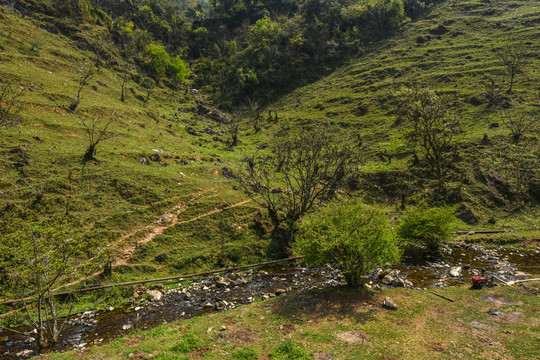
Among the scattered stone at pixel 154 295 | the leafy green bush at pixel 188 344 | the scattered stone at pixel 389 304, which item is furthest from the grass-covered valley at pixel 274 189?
the scattered stone at pixel 389 304

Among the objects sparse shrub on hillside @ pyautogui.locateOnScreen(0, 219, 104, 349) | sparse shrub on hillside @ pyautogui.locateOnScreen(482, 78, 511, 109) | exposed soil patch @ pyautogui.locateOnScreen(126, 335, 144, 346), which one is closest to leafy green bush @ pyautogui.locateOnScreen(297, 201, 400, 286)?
exposed soil patch @ pyautogui.locateOnScreen(126, 335, 144, 346)

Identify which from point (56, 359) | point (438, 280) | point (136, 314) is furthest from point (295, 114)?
point (56, 359)

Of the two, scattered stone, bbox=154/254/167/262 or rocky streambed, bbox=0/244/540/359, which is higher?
scattered stone, bbox=154/254/167/262

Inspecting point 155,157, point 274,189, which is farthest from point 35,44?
point 274,189

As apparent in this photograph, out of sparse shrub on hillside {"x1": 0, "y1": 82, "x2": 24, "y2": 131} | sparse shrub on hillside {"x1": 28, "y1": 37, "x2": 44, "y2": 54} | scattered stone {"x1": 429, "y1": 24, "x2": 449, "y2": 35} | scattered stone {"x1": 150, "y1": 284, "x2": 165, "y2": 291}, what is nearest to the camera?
scattered stone {"x1": 150, "y1": 284, "x2": 165, "y2": 291}

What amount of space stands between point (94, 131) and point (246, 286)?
3295 centimetres

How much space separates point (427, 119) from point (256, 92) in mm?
73597

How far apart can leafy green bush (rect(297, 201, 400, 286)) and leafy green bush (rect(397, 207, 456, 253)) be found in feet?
30.3

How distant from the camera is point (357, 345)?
14.8m

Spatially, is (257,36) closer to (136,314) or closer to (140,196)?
(140,196)

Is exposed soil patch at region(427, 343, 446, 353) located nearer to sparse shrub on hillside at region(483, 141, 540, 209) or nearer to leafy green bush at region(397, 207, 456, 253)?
leafy green bush at region(397, 207, 456, 253)

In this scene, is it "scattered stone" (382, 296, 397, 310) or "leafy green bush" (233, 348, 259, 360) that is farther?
"scattered stone" (382, 296, 397, 310)

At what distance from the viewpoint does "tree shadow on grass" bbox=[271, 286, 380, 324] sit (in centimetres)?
1795

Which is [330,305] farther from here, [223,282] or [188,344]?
[188,344]
